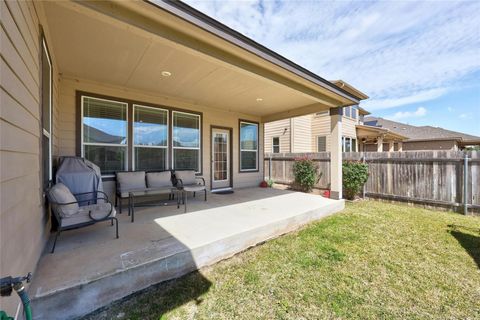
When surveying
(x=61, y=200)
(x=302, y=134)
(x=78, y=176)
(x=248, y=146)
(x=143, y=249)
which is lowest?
(x=143, y=249)

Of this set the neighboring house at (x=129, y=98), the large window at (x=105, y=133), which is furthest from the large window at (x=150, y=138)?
the large window at (x=105, y=133)

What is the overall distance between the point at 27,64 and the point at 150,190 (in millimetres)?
2942

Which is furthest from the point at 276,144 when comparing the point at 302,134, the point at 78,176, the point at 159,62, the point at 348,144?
the point at 78,176

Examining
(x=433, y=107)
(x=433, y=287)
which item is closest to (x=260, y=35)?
(x=433, y=287)

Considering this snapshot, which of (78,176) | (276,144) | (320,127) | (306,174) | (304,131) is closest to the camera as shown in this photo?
(78,176)

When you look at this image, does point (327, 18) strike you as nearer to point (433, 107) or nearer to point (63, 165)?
point (63, 165)

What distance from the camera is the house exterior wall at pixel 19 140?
123 cm

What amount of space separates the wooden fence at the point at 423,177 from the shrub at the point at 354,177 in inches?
10.4

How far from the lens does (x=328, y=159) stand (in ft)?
23.6

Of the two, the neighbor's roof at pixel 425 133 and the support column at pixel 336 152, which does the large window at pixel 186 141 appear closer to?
the support column at pixel 336 152

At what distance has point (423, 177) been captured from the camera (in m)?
5.35

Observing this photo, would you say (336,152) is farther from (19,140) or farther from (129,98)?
(19,140)

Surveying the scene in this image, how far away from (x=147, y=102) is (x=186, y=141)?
143 cm

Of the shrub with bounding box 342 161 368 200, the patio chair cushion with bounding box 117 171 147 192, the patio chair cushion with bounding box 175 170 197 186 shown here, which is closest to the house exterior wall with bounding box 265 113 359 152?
the shrub with bounding box 342 161 368 200
